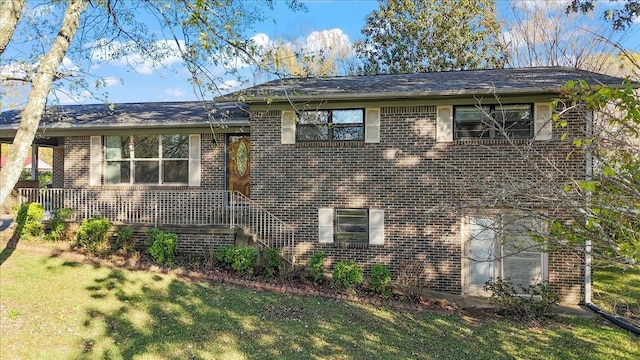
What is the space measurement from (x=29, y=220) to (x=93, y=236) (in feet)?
5.87

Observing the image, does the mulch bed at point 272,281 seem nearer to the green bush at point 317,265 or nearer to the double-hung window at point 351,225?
the green bush at point 317,265

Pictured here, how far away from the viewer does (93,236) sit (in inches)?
373

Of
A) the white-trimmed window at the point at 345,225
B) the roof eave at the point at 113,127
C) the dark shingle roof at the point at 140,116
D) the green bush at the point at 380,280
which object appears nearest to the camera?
the green bush at the point at 380,280

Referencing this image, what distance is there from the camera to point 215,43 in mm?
5570

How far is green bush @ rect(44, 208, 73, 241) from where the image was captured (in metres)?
9.77

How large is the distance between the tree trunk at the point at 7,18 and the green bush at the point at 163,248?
5535mm

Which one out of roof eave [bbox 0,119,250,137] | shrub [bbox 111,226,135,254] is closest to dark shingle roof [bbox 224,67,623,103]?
roof eave [bbox 0,119,250,137]

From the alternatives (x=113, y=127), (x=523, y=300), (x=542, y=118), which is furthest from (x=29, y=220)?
(x=542, y=118)

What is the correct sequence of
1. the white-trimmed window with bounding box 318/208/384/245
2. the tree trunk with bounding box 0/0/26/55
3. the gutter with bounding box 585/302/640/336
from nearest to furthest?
the tree trunk with bounding box 0/0/26/55, the gutter with bounding box 585/302/640/336, the white-trimmed window with bounding box 318/208/384/245

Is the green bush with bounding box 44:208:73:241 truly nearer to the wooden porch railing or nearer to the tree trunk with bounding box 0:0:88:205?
the wooden porch railing

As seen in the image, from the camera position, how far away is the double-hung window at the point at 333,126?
9711mm

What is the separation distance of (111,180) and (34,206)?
2096mm

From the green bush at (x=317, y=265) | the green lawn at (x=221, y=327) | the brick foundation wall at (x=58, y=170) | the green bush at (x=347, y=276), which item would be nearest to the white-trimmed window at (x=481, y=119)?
the green bush at (x=347, y=276)

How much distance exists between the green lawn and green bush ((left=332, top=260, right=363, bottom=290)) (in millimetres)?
693
